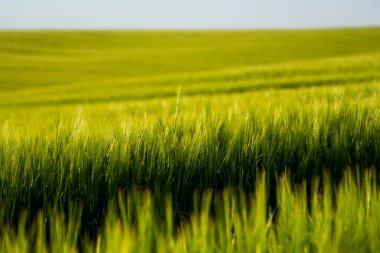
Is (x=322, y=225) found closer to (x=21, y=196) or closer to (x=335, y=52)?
(x=21, y=196)

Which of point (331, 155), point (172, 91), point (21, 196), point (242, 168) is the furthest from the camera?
point (172, 91)

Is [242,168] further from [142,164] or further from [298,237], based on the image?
[298,237]

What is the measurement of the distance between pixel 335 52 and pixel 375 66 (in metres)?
16.7

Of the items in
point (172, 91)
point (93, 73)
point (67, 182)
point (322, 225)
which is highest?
point (93, 73)

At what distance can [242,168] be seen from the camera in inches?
78.2

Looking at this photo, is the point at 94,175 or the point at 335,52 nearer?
the point at 94,175

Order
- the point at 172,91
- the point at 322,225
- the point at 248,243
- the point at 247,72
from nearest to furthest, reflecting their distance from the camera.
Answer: the point at 248,243
the point at 322,225
the point at 172,91
the point at 247,72

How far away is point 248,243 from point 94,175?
1.01 m

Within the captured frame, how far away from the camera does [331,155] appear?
2188mm

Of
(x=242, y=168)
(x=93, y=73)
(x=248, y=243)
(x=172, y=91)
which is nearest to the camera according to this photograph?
(x=248, y=243)

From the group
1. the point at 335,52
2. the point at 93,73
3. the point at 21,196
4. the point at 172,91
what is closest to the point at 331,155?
the point at 21,196

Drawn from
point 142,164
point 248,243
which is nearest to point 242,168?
point 142,164

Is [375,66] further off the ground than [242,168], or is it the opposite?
[375,66]

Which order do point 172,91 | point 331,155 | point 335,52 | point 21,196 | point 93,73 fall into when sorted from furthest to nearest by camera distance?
point 335,52 → point 93,73 → point 172,91 → point 331,155 → point 21,196
